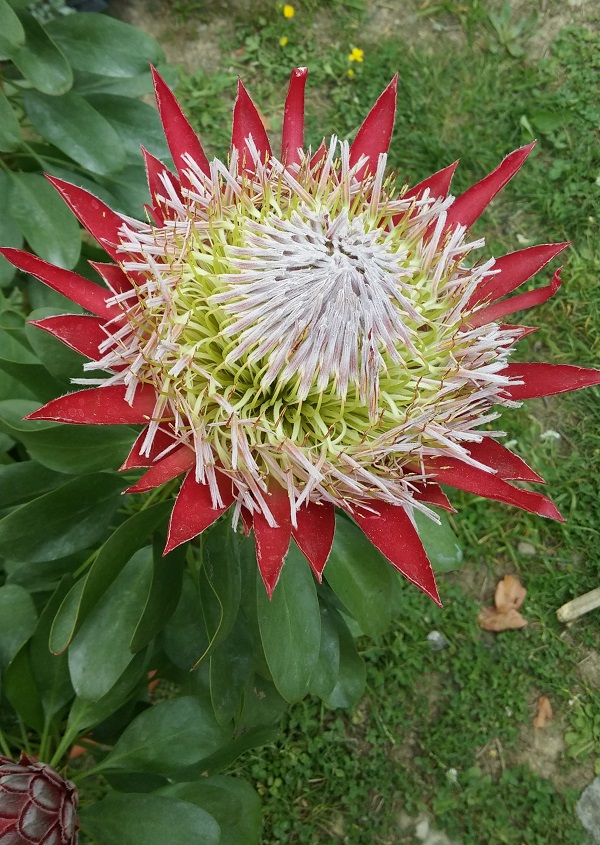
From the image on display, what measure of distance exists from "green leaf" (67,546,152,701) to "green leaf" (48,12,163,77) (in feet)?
4.25

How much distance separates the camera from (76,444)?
126 centimetres

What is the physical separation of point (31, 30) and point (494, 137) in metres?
2.41

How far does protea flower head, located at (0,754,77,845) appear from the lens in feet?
3.71

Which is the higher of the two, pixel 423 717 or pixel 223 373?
pixel 223 373

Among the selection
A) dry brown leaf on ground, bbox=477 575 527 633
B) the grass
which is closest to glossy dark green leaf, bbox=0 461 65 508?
the grass

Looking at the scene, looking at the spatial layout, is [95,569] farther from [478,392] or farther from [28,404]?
[478,392]

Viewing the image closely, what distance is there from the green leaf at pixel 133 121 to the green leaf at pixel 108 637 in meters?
1.18

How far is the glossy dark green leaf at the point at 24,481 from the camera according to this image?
4.58ft

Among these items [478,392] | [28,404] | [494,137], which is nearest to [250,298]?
[478,392]

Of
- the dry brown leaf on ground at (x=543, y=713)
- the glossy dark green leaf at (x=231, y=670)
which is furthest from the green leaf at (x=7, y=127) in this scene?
the dry brown leaf on ground at (x=543, y=713)

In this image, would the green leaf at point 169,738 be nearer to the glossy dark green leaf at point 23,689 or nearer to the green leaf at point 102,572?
the glossy dark green leaf at point 23,689

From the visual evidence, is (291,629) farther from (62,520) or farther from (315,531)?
(62,520)

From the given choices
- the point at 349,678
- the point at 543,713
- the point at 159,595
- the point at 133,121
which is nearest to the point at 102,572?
the point at 159,595

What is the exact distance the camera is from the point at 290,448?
3.50 feet
